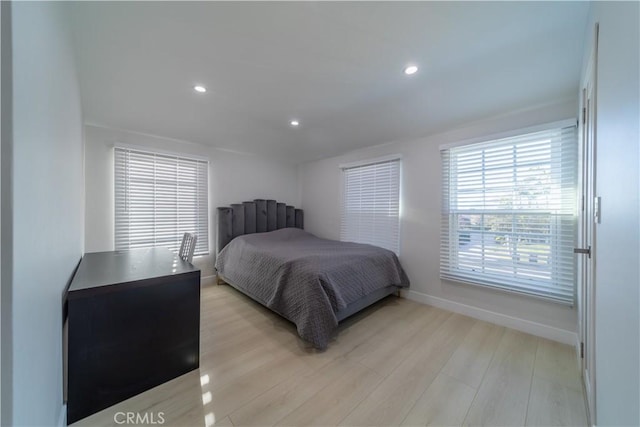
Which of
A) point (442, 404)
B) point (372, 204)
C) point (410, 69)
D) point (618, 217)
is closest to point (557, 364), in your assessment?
point (442, 404)

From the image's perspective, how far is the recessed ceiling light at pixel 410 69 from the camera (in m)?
1.72

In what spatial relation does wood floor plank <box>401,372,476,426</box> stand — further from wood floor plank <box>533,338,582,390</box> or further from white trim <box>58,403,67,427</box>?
white trim <box>58,403,67,427</box>

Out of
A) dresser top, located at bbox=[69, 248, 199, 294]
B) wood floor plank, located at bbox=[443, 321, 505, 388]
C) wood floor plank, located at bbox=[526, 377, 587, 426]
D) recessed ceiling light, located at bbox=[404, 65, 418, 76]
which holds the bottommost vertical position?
wood floor plank, located at bbox=[526, 377, 587, 426]

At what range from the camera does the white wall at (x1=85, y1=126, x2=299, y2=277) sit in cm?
282

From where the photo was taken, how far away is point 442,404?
4.71ft

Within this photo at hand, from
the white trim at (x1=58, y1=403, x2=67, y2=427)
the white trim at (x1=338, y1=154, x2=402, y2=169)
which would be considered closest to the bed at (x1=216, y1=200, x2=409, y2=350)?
the white trim at (x1=338, y1=154, x2=402, y2=169)

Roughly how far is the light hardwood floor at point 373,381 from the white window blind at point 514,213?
571 millimetres

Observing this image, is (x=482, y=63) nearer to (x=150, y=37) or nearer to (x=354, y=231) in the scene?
(x=150, y=37)

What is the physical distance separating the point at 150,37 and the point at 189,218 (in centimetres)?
263

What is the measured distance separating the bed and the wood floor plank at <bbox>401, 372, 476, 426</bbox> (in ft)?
2.69


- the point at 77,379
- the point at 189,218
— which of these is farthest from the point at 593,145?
the point at 189,218

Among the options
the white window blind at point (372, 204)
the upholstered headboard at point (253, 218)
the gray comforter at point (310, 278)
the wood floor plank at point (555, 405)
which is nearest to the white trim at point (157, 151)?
the upholstered headboard at point (253, 218)

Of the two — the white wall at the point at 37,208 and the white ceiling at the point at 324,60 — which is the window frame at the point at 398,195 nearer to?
the white ceiling at the point at 324,60

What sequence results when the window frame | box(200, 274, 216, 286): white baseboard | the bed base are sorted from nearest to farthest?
the bed base, the window frame, box(200, 274, 216, 286): white baseboard
